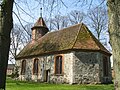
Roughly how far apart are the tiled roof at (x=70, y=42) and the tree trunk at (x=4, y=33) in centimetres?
1861

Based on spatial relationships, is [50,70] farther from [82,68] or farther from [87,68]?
[87,68]

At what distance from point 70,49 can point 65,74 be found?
301 cm

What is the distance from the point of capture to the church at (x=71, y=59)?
2395 cm

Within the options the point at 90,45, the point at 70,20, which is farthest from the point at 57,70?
the point at 70,20

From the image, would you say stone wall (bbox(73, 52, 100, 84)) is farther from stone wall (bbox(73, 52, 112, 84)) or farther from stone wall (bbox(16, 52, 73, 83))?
stone wall (bbox(16, 52, 73, 83))

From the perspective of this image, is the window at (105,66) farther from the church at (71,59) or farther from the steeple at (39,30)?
the steeple at (39,30)

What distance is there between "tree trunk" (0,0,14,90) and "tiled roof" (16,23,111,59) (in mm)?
18613

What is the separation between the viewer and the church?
24.0 meters

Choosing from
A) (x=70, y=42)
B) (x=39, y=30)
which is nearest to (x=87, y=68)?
(x=70, y=42)

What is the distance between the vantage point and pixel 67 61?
24641 millimetres

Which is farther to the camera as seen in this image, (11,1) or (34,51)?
(34,51)

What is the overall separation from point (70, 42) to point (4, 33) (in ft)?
65.5

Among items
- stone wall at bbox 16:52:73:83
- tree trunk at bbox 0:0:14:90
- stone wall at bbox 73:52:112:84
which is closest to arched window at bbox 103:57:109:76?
stone wall at bbox 73:52:112:84

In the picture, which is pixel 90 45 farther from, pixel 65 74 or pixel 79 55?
pixel 65 74
